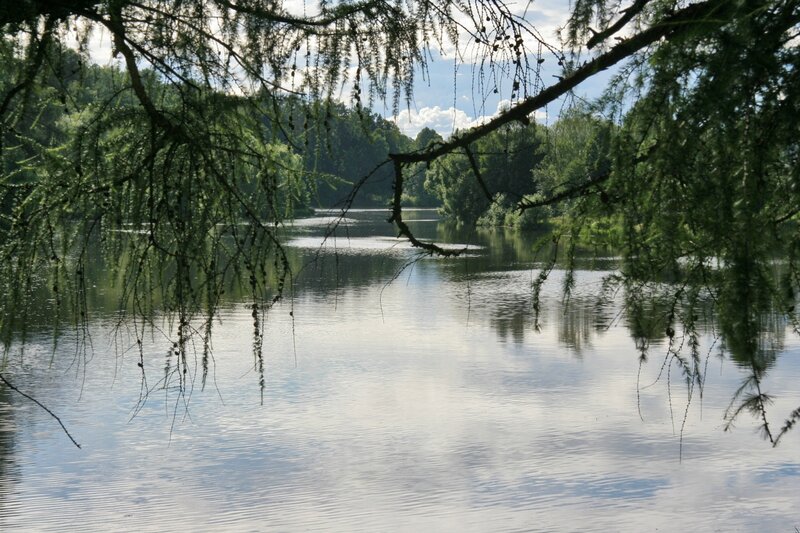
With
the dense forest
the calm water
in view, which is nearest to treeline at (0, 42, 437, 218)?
the dense forest

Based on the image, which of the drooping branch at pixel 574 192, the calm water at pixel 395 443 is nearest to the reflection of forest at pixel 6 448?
the calm water at pixel 395 443

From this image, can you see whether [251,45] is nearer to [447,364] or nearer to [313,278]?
[447,364]

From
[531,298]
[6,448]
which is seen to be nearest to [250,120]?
[531,298]

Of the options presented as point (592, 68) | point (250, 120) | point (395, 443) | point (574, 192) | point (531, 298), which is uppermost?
point (592, 68)

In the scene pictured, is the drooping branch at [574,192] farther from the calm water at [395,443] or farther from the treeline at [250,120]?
the calm water at [395,443]

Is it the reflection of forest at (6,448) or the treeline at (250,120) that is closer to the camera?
the treeline at (250,120)

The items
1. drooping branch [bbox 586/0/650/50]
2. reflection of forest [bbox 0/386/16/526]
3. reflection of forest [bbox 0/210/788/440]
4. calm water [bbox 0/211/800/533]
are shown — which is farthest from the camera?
reflection of forest [bbox 0/386/16/526]

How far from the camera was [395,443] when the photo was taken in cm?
830

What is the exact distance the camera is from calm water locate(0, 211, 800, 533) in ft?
22.3

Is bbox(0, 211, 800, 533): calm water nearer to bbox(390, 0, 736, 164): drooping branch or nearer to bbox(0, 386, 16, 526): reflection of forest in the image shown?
bbox(0, 386, 16, 526): reflection of forest

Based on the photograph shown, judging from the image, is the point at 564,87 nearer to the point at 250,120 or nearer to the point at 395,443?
the point at 250,120

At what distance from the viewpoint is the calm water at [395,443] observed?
6.79 metres

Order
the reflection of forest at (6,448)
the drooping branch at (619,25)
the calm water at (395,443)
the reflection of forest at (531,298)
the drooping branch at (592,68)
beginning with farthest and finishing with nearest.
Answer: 1. the reflection of forest at (6,448)
2. the calm water at (395,443)
3. the drooping branch at (619,25)
4. the drooping branch at (592,68)
5. the reflection of forest at (531,298)

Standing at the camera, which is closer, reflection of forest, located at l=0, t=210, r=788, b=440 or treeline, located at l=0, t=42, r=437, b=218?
reflection of forest, located at l=0, t=210, r=788, b=440
